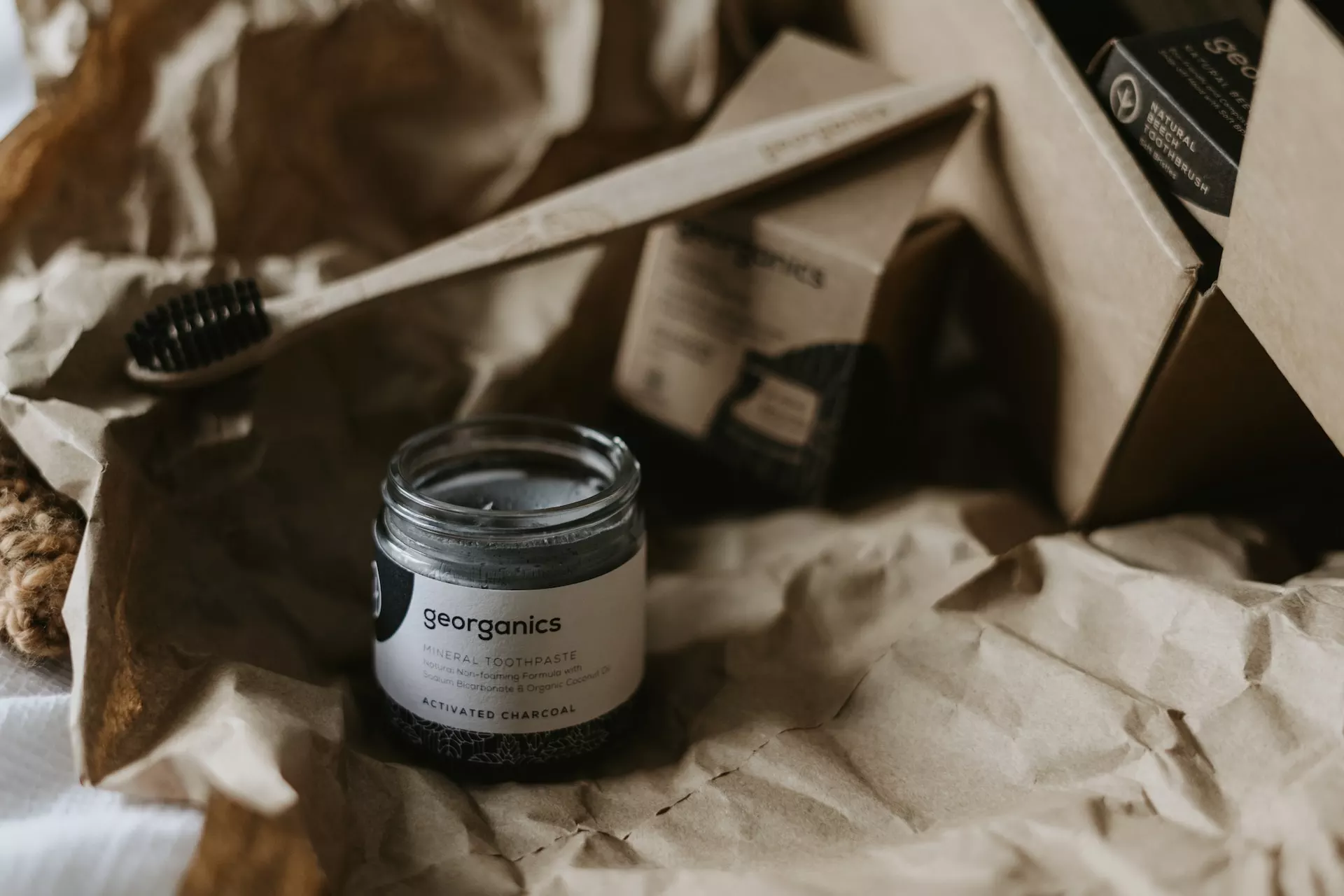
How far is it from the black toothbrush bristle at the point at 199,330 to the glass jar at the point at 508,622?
0.12m

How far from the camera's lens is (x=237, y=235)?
78 centimetres

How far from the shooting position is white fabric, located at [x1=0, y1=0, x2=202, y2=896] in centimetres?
50

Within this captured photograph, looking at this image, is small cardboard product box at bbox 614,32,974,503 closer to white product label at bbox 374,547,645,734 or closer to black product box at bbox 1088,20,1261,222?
black product box at bbox 1088,20,1261,222

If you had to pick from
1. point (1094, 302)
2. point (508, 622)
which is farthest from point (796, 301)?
point (508, 622)

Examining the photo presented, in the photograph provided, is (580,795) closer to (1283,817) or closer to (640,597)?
(640,597)

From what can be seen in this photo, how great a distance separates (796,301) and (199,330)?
356 millimetres

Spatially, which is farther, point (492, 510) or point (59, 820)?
point (492, 510)

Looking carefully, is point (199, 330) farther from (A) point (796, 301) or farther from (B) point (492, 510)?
(A) point (796, 301)

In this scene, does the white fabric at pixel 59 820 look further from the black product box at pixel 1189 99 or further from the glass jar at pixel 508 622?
the black product box at pixel 1189 99

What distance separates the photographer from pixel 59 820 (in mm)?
520

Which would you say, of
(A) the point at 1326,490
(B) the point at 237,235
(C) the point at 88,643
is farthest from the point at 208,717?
(A) the point at 1326,490

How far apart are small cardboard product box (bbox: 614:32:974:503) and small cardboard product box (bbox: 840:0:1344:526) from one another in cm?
4

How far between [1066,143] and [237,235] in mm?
513

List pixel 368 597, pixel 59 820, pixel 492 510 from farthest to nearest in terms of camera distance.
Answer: pixel 368 597
pixel 492 510
pixel 59 820
